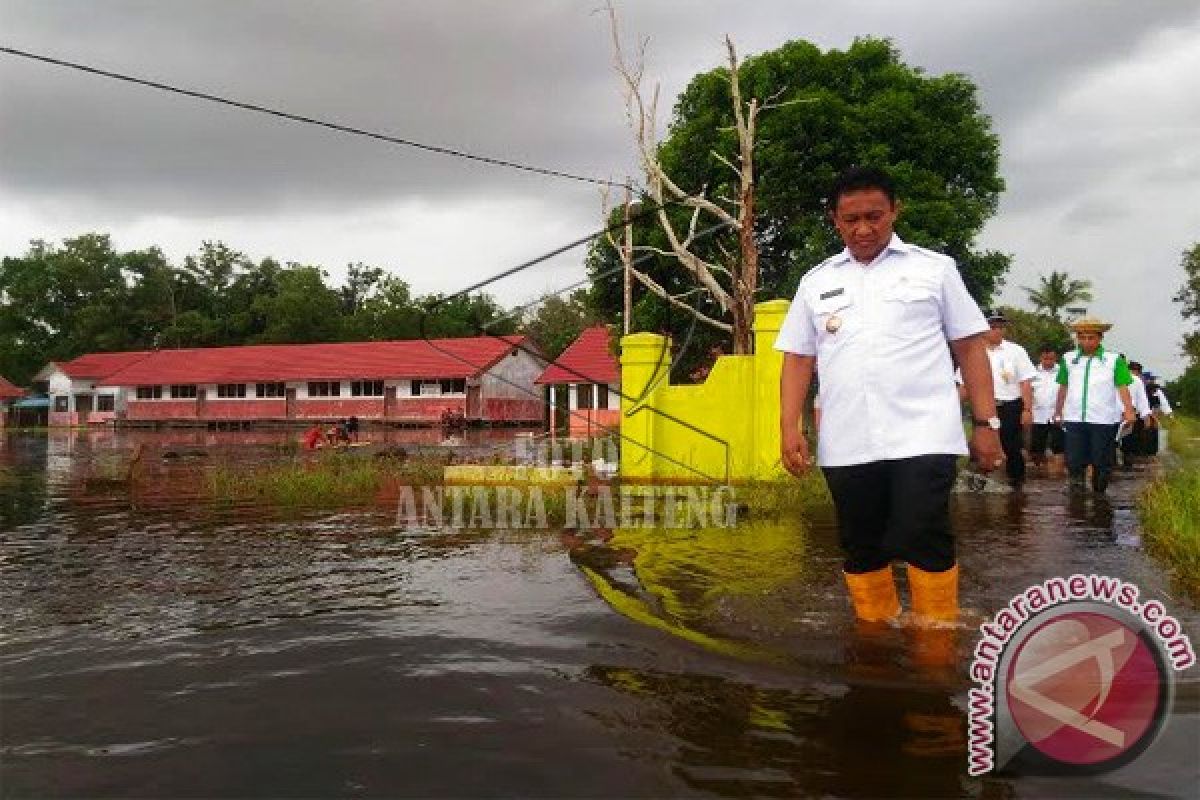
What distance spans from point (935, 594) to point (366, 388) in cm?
4489

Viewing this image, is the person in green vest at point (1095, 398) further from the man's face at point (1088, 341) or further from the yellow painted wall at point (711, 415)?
the yellow painted wall at point (711, 415)

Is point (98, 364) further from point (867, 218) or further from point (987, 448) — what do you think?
point (987, 448)

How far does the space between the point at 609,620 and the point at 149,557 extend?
354 cm

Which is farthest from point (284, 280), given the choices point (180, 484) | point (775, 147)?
point (180, 484)

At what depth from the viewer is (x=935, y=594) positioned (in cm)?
345

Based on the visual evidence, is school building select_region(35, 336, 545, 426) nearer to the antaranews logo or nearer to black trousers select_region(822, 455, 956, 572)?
black trousers select_region(822, 455, 956, 572)

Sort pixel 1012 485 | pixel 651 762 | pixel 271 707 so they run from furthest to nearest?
pixel 1012 485, pixel 271 707, pixel 651 762

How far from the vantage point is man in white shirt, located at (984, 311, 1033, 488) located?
31.3 ft

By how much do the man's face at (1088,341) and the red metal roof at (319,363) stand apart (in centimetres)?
3549

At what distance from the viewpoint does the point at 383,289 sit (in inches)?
2554

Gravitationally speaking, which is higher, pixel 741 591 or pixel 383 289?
pixel 383 289

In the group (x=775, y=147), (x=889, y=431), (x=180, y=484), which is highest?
(x=775, y=147)

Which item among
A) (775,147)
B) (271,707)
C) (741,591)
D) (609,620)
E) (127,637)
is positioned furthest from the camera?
(775,147)

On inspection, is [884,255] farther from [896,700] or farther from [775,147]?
[775,147]
